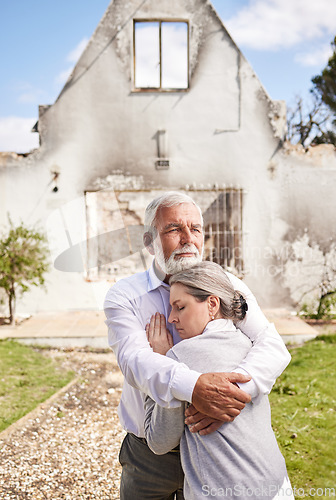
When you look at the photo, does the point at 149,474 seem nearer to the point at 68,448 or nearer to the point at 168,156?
the point at 68,448

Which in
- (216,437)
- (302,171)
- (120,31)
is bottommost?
(216,437)

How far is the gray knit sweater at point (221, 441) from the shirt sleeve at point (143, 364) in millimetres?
68

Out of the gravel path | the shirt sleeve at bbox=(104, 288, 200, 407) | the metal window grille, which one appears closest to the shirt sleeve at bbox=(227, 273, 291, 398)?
the shirt sleeve at bbox=(104, 288, 200, 407)

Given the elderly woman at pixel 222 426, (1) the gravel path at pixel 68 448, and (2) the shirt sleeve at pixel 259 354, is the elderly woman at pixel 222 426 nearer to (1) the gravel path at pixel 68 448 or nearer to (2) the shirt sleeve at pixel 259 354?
(2) the shirt sleeve at pixel 259 354

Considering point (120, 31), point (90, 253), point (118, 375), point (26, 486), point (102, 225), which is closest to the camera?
point (26, 486)

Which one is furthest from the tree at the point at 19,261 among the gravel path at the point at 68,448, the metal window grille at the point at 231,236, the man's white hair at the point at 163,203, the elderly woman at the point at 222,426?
the elderly woman at the point at 222,426

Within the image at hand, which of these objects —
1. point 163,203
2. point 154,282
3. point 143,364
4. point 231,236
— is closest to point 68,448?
point 154,282

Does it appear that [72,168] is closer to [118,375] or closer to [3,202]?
[3,202]

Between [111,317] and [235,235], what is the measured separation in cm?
725

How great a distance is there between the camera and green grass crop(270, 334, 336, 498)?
3.49 meters

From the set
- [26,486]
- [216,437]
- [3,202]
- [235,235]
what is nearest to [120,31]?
[3,202]

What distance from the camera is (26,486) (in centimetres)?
349

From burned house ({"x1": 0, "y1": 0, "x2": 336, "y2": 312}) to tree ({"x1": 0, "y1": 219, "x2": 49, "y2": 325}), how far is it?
39 cm

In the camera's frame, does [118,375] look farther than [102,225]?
No
